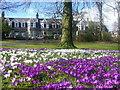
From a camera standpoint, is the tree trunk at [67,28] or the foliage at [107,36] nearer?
the tree trunk at [67,28]

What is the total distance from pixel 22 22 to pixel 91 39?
27112mm

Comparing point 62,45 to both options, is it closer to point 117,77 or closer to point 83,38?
point 117,77

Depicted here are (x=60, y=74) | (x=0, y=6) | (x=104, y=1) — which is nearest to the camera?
(x=60, y=74)

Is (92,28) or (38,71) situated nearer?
(38,71)

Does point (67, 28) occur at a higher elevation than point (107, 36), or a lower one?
higher

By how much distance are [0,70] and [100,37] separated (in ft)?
110

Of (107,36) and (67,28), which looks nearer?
(67,28)

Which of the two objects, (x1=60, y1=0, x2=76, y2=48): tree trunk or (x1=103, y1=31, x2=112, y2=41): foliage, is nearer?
(x1=60, y1=0, x2=76, y2=48): tree trunk

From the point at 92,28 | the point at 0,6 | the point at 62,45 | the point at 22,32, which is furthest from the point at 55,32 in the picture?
the point at 62,45

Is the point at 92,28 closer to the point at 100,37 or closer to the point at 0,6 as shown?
the point at 100,37

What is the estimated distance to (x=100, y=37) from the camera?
119ft

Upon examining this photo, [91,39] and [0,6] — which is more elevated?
[0,6]

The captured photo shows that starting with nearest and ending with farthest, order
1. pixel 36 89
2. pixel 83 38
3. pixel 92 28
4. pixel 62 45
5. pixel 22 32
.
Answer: pixel 36 89 → pixel 62 45 → pixel 83 38 → pixel 92 28 → pixel 22 32

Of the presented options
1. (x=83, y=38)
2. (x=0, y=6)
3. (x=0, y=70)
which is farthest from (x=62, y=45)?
(x=83, y=38)
